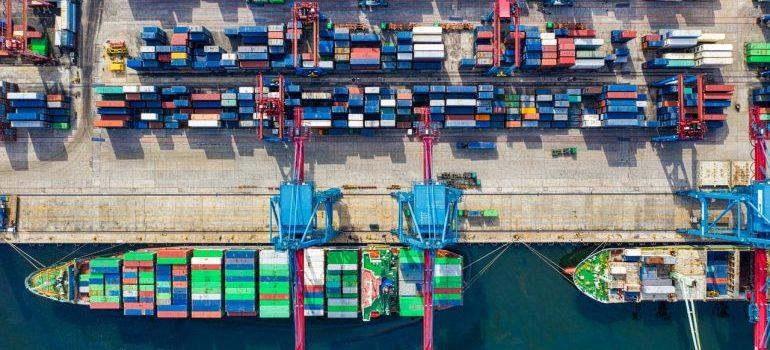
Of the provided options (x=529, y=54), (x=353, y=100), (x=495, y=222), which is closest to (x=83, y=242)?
(x=353, y=100)

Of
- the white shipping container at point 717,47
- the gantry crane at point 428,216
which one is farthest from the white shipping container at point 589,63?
the gantry crane at point 428,216

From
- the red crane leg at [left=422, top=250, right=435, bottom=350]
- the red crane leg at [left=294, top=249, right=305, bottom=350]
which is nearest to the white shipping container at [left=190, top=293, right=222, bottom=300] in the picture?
the red crane leg at [left=294, top=249, right=305, bottom=350]

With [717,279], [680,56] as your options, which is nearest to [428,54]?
[680,56]

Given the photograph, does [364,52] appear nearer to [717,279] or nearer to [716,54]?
[716,54]

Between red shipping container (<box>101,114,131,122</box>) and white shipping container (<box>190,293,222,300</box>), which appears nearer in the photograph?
white shipping container (<box>190,293,222,300</box>)

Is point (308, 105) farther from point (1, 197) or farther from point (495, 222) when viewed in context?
point (1, 197)

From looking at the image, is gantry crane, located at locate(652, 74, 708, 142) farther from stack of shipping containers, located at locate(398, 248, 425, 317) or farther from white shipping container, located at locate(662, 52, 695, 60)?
stack of shipping containers, located at locate(398, 248, 425, 317)
